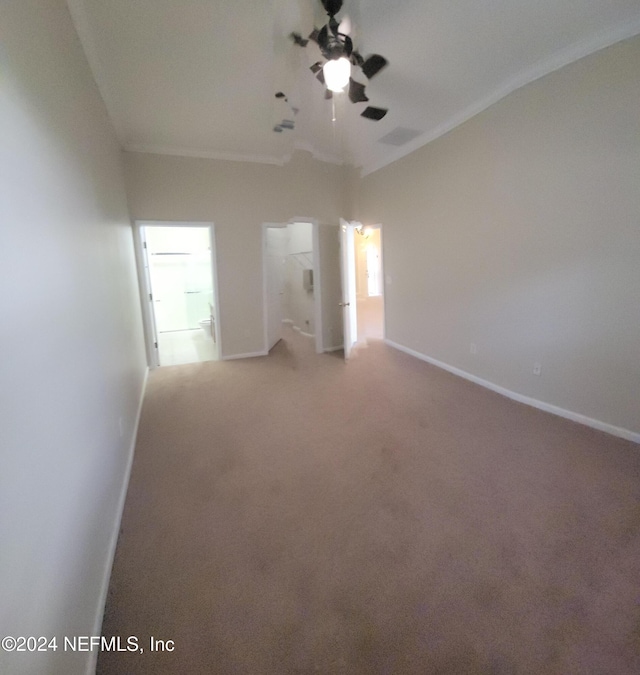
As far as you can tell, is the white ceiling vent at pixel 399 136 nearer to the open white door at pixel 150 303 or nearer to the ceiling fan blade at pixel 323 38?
the ceiling fan blade at pixel 323 38

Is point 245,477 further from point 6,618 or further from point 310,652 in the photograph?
point 6,618

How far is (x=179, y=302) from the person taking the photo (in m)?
7.57

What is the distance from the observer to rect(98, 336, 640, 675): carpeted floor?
121 cm

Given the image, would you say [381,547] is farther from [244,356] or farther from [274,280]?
[274,280]

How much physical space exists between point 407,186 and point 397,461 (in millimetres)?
3715

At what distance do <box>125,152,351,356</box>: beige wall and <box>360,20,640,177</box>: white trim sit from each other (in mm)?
1625

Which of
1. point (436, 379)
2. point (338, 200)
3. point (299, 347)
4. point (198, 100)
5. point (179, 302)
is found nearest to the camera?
point (198, 100)

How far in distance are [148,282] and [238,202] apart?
5.55 ft

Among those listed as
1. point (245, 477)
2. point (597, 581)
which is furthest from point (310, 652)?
point (597, 581)

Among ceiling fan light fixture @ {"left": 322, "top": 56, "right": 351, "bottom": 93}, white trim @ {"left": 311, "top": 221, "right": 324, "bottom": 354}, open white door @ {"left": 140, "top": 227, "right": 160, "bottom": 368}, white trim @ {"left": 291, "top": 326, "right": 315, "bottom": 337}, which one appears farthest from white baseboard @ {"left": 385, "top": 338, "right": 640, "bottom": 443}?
open white door @ {"left": 140, "top": 227, "right": 160, "bottom": 368}

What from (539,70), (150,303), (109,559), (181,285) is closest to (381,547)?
(109,559)

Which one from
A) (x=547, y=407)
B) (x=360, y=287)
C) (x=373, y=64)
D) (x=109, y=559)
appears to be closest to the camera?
(x=109, y=559)

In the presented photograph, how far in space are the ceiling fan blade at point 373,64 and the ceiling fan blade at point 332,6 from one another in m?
0.31

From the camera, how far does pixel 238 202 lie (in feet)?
15.5
